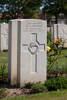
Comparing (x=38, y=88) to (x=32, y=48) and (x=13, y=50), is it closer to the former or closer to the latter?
(x=32, y=48)

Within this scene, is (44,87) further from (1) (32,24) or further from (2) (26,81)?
(1) (32,24)

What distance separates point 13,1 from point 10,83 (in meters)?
31.4

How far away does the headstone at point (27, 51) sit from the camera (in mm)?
6984

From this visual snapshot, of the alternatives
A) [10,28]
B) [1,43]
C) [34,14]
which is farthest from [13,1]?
[10,28]

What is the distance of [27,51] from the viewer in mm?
7051

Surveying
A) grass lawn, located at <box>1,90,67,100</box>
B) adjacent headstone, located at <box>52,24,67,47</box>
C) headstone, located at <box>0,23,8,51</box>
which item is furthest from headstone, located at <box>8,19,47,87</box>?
adjacent headstone, located at <box>52,24,67,47</box>

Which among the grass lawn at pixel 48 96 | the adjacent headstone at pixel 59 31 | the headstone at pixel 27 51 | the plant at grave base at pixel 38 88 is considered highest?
the adjacent headstone at pixel 59 31

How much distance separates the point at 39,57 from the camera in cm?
718

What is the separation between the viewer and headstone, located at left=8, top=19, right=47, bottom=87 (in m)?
6.98

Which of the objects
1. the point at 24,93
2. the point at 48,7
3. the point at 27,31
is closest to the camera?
the point at 24,93

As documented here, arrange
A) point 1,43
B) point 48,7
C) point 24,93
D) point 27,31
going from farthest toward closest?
point 48,7, point 1,43, point 27,31, point 24,93

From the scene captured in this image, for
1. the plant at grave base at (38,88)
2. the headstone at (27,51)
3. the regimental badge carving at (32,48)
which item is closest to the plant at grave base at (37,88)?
the plant at grave base at (38,88)

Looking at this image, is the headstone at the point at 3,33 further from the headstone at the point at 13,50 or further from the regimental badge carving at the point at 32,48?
the regimental badge carving at the point at 32,48

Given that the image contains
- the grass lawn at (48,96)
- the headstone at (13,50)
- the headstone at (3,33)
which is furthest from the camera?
the headstone at (3,33)
